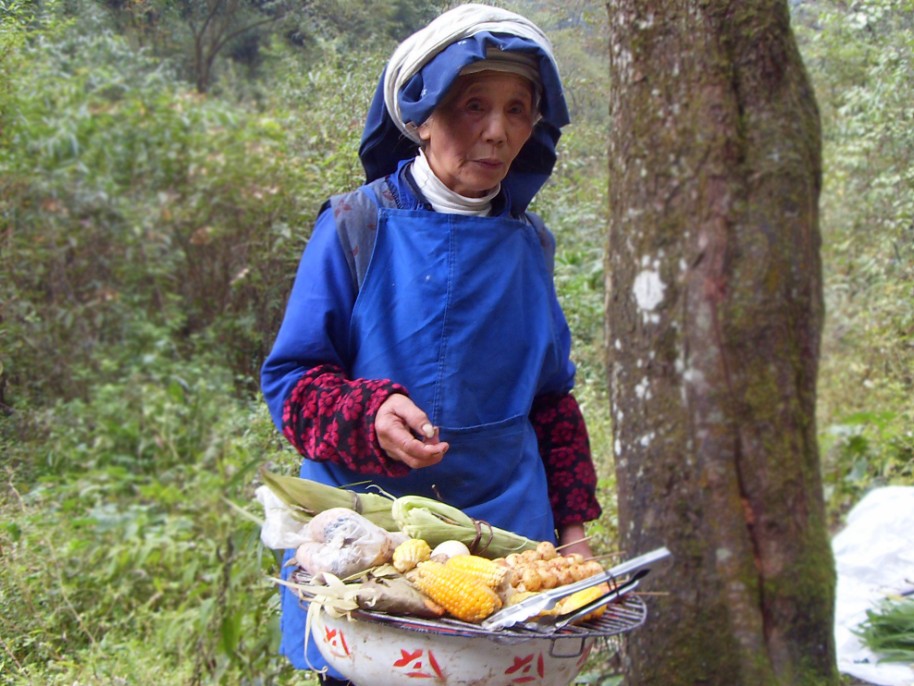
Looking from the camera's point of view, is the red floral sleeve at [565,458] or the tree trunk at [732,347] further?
the red floral sleeve at [565,458]

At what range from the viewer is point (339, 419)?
6.11ft

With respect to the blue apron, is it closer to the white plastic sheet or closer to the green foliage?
the green foliage

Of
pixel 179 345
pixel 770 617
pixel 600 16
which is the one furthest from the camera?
pixel 179 345

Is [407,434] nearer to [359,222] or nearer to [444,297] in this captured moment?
[444,297]

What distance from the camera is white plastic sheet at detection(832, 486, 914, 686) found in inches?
149

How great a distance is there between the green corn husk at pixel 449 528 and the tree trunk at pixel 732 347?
31 centimetres

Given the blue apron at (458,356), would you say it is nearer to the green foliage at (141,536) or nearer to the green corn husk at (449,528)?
the green corn husk at (449,528)

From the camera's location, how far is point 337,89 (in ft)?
11.6

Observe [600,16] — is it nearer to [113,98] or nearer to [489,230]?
[489,230]

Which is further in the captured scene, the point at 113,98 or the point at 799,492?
the point at 113,98

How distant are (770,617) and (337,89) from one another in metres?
2.55

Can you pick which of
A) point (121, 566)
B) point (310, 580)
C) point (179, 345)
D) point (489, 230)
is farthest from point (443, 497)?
point (179, 345)

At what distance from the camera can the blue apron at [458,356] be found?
2.05 metres

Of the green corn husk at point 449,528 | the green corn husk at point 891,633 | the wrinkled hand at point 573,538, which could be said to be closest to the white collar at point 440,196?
the green corn husk at point 449,528
